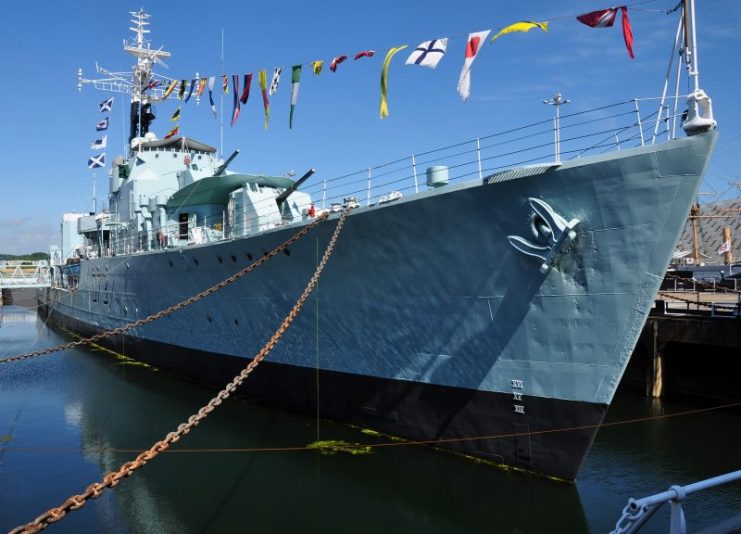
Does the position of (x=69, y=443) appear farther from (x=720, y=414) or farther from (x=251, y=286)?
(x=720, y=414)

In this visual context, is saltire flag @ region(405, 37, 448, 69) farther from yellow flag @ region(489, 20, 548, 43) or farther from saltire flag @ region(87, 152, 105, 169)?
saltire flag @ region(87, 152, 105, 169)

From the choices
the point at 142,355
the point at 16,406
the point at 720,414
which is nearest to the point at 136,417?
the point at 16,406

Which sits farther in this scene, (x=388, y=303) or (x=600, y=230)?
(x=388, y=303)

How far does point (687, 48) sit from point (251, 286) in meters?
8.56

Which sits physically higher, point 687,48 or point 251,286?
point 687,48

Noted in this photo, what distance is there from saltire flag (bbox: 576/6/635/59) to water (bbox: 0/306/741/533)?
598 centimetres

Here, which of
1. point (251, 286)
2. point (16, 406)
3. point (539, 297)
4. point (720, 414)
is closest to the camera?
point (539, 297)

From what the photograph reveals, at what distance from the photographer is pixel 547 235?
7164 mm

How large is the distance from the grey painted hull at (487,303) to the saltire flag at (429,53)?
1897 millimetres

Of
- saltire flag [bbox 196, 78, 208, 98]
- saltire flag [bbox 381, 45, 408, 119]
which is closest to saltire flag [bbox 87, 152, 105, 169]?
saltire flag [bbox 196, 78, 208, 98]

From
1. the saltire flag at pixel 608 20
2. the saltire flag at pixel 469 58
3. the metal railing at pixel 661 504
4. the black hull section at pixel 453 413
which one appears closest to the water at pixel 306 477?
the black hull section at pixel 453 413

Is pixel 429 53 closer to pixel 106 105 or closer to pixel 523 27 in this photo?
pixel 523 27

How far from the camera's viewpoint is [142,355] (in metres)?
17.5

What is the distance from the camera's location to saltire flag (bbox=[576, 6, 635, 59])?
6.73m
